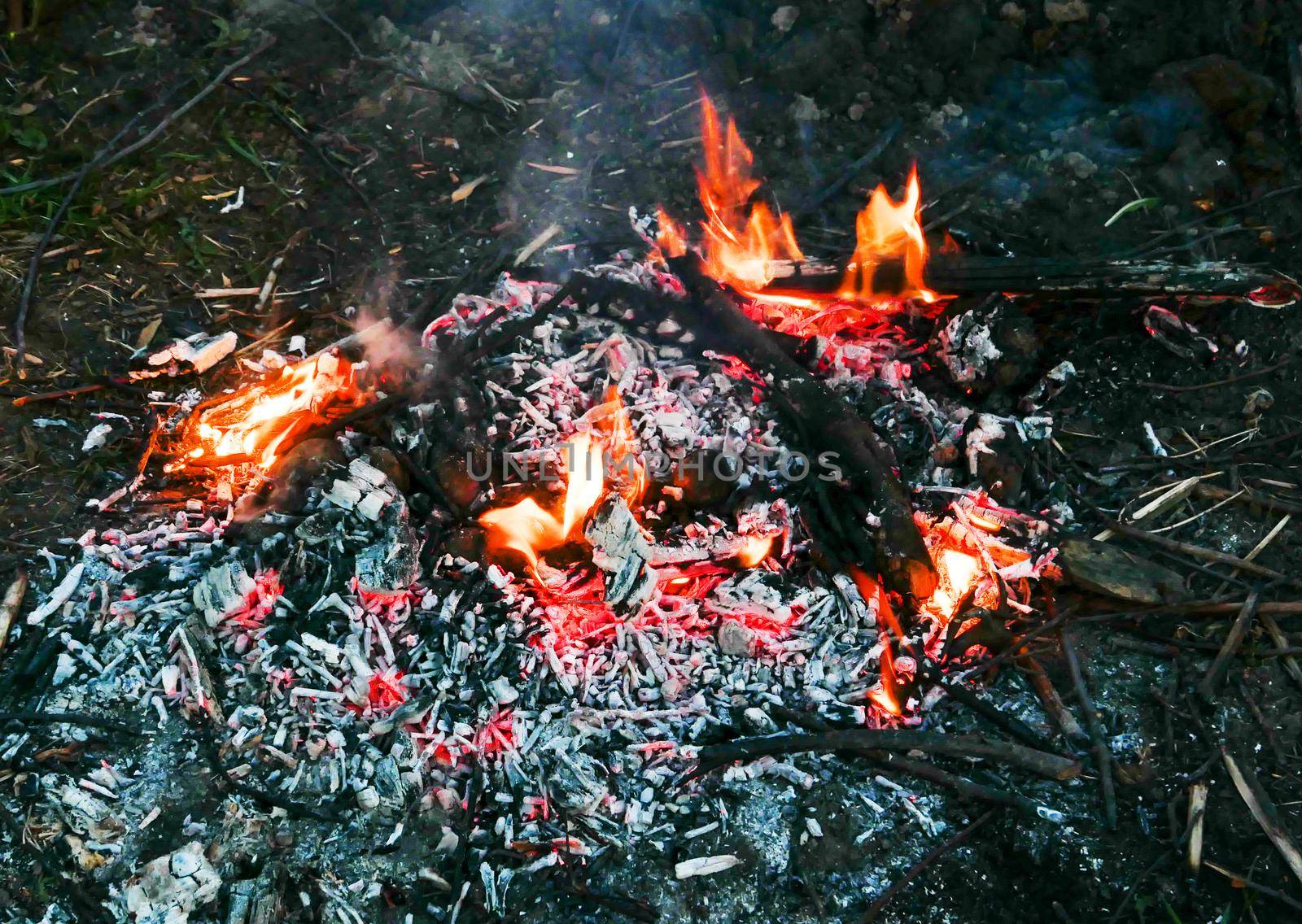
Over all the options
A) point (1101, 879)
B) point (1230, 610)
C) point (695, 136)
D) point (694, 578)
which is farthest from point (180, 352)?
point (1230, 610)

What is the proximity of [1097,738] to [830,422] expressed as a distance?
5.73 feet

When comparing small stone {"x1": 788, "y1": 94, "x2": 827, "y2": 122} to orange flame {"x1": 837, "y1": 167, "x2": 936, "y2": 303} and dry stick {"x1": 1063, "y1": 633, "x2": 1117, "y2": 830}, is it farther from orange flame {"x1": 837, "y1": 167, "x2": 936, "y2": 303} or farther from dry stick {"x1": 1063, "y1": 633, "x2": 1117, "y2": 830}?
dry stick {"x1": 1063, "y1": 633, "x2": 1117, "y2": 830}

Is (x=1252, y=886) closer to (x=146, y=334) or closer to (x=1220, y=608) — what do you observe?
(x=1220, y=608)

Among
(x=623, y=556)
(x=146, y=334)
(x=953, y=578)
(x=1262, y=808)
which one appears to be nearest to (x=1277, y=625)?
(x=1262, y=808)

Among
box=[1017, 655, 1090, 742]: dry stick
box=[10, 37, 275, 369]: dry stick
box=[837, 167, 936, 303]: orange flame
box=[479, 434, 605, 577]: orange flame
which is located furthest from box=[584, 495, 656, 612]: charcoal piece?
box=[10, 37, 275, 369]: dry stick

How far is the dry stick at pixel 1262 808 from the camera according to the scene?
331cm

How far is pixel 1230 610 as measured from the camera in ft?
13.3

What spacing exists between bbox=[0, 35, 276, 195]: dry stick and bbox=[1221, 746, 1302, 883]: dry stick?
6.60 meters

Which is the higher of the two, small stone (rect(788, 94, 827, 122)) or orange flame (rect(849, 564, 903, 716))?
small stone (rect(788, 94, 827, 122))

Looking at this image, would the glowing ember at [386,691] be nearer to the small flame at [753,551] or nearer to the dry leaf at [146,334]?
the small flame at [753,551]

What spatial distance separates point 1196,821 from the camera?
3410 millimetres

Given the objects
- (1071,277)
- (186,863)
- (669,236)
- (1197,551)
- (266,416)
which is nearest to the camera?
(186,863)

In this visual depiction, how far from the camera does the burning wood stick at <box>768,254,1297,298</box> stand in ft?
15.9

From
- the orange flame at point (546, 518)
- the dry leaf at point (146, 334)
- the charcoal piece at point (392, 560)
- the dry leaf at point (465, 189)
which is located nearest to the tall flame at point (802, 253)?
the dry leaf at point (465, 189)
